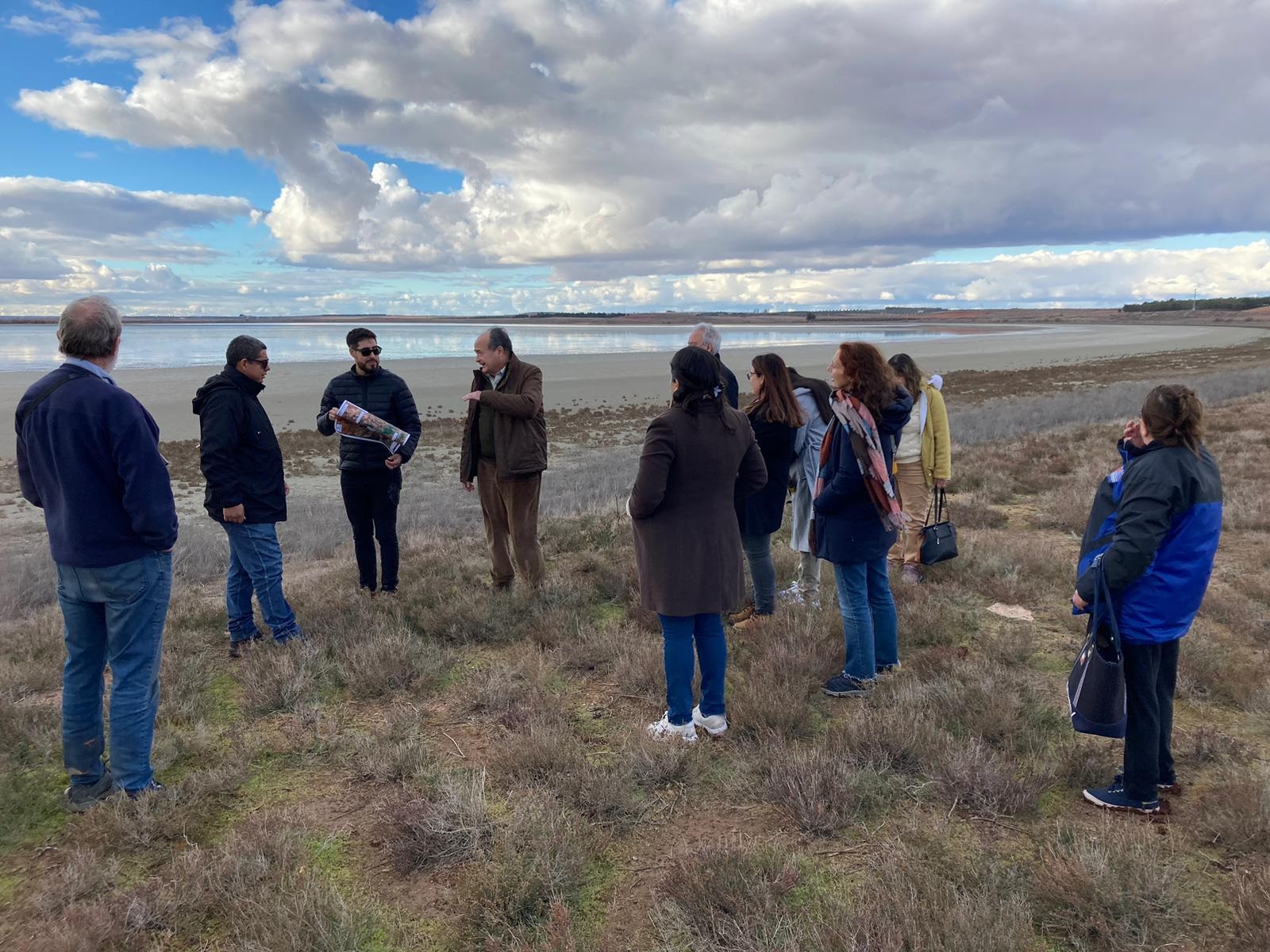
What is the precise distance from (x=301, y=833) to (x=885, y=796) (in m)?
2.59

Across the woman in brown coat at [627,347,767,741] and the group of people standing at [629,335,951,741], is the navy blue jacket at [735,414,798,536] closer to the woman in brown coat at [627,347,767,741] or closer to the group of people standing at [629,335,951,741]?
the group of people standing at [629,335,951,741]

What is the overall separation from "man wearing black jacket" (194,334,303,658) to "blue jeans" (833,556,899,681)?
11.9ft

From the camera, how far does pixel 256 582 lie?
5.16m

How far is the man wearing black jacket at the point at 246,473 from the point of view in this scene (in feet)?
16.0

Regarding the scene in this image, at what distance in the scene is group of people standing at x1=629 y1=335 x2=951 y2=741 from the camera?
3559 mm

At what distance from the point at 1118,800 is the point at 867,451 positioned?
6.36 ft

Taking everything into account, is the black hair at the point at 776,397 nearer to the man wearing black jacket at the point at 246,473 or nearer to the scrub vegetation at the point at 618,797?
the scrub vegetation at the point at 618,797

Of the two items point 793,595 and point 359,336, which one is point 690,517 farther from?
point 359,336

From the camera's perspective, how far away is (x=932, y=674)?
4668 millimetres

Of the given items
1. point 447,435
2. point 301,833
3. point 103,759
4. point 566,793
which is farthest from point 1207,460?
point 447,435

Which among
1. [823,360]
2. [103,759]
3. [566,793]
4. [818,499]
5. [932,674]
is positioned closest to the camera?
[566,793]

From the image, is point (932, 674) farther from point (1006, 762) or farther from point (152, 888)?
point (152, 888)

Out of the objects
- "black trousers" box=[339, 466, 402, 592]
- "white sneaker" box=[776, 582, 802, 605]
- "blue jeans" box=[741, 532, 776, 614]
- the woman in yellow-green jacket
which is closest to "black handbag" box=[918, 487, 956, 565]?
the woman in yellow-green jacket

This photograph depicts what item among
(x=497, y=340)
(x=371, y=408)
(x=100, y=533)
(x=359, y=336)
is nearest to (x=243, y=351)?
(x=359, y=336)
